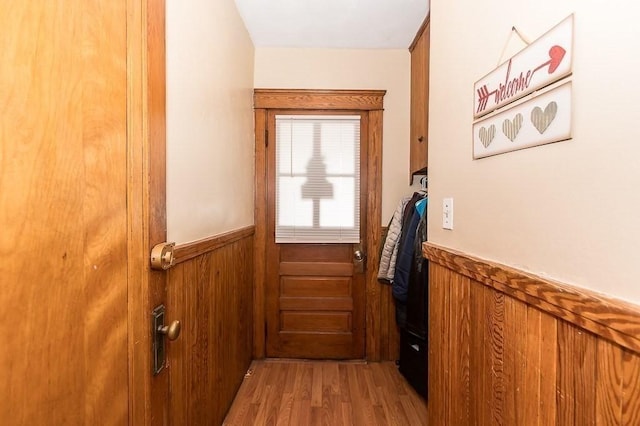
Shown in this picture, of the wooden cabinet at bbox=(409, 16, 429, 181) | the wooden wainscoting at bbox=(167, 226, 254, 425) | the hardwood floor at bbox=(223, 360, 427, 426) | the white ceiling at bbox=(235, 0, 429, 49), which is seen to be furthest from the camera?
the wooden cabinet at bbox=(409, 16, 429, 181)

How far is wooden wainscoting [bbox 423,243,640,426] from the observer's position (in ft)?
1.91

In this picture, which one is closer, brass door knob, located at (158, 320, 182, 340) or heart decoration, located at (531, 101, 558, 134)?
heart decoration, located at (531, 101, 558, 134)

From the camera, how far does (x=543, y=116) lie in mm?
766

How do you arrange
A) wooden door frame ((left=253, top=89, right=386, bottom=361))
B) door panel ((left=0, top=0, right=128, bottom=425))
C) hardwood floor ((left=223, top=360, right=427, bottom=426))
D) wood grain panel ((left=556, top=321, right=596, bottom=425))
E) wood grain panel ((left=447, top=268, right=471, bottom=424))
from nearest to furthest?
door panel ((left=0, top=0, right=128, bottom=425)) < wood grain panel ((left=556, top=321, right=596, bottom=425)) < wood grain panel ((left=447, top=268, right=471, bottom=424)) < hardwood floor ((left=223, top=360, right=427, bottom=426)) < wooden door frame ((left=253, top=89, right=386, bottom=361))

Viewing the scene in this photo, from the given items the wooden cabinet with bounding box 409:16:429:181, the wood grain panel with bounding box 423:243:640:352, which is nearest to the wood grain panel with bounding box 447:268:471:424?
the wood grain panel with bounding box 423:243:640:352

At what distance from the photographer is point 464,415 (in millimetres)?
1139

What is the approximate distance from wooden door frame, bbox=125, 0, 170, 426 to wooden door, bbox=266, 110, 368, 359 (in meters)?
1.76

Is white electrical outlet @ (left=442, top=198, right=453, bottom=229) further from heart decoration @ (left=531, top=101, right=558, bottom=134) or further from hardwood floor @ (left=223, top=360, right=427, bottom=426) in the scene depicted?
hardwood floor @ (left=223, top=360, right=427, bottom=426)

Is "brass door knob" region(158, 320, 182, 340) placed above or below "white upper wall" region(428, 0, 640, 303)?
below

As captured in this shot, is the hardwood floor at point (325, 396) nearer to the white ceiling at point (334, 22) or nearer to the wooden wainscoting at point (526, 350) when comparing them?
the wooden wainscoting at point (526, 350)

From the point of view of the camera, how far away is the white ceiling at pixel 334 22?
2.10m

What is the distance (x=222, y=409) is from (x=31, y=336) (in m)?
1.58

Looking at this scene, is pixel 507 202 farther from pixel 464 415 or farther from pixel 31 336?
pixel 31 336

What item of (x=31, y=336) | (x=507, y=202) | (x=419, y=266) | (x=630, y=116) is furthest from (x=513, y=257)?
(x=419, y=266)
